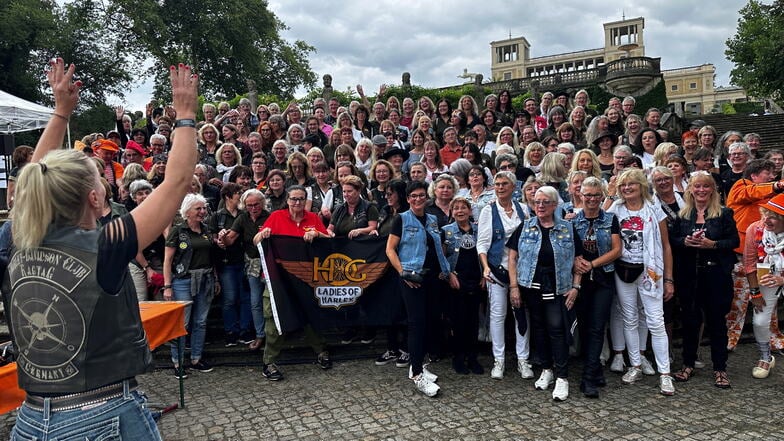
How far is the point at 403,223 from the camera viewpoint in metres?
5.54

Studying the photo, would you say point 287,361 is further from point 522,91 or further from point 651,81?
point 522,91

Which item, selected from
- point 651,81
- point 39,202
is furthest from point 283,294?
point 651,81

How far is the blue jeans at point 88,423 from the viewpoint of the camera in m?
1.85

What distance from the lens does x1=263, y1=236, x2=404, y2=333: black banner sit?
239 inches

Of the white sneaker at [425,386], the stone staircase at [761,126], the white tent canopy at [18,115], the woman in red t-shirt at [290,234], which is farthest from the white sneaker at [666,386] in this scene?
the white tent canopy at [18,115]

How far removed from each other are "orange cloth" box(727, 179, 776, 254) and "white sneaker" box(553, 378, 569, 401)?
2.61 meters

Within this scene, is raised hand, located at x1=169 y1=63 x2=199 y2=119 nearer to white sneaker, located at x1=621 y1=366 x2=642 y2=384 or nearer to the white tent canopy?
white sneaker, located at x1=621 y1=366 x2=642 y2=384

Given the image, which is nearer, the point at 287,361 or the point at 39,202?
the point at 39,202

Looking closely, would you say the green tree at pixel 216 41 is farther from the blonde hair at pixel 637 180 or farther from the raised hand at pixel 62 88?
the raised hand at pixel 62 88

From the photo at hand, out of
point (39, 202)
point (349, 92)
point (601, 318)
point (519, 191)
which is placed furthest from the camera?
point (349, 92)

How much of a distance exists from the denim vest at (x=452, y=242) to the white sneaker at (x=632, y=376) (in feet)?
6.86

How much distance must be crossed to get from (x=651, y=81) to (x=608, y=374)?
27606mm

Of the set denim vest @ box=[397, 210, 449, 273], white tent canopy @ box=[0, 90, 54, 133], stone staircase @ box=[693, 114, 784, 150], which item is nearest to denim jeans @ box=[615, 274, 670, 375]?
denim vest @ box=[397, 210, 449, 273]

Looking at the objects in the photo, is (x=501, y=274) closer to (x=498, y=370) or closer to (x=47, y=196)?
(x=498, y=370)
